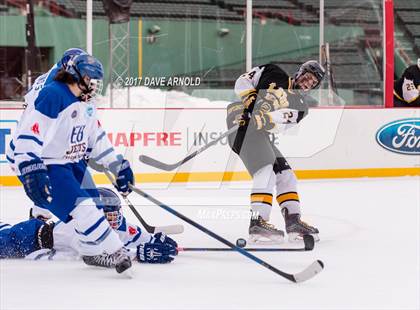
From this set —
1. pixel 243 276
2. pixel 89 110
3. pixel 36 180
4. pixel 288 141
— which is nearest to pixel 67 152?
pixel 89 110

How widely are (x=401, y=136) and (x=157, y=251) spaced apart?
423cm

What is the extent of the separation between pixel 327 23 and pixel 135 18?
1878 mm

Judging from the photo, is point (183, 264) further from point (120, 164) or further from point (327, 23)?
point (327, 23)

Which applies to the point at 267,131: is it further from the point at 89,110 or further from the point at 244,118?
the point at 89,110

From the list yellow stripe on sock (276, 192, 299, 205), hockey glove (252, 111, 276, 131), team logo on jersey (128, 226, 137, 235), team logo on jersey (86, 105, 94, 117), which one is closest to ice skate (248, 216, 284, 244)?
yellow stripe on sock (276, 192, 299, 205)

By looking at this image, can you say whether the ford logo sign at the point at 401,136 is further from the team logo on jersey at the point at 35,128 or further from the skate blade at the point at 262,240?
the team logo on jersey at the point at 35,128

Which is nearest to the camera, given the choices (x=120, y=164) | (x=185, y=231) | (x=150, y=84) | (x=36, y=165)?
(x=36, y=165)

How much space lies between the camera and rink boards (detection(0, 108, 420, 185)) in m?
6.67

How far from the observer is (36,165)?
9.89ft

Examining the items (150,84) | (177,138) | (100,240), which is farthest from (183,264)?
(150,84)

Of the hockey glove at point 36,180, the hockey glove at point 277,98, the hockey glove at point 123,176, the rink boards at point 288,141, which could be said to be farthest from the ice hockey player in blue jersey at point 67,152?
the rink boards at point 288,141

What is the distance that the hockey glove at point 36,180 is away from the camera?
299cm

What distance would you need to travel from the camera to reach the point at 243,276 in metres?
3.29

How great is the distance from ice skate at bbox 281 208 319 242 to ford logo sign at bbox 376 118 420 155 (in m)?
3.26
